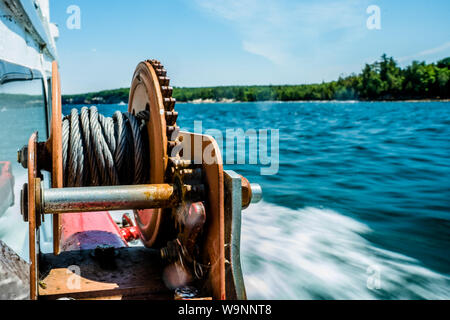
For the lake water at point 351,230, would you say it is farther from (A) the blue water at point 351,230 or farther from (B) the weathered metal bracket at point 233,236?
(B) the weathered metal bracket at point 233,236

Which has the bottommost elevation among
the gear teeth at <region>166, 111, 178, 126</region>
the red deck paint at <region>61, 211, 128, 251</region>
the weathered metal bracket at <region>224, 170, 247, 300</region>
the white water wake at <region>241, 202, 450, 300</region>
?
the white water wake at <region>241, 202, 450, 300</region>

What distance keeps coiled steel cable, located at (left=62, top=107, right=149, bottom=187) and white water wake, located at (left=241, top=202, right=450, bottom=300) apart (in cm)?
262

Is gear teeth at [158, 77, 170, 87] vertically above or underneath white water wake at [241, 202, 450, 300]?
above

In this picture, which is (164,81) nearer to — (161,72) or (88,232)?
(161,72)

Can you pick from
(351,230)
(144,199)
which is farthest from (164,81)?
(351,230)

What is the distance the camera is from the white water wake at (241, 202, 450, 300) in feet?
16.0

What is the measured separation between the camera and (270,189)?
→ 9930mm

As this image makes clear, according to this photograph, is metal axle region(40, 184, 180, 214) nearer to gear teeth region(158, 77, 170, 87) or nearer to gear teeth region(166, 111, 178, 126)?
gear teeth region(166, 111, 178, 126)

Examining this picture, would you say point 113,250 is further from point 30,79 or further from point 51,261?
point 30,79

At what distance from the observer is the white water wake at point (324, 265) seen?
4.89 meters

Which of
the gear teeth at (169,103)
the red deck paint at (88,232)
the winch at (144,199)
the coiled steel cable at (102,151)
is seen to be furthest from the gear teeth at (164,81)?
the red deck paint at (88,232)

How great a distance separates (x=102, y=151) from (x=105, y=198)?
0.72 m

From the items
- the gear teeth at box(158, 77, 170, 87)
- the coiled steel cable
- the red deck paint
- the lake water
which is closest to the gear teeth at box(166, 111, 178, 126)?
the gear teeth at box(158, 77, 170, 87)
